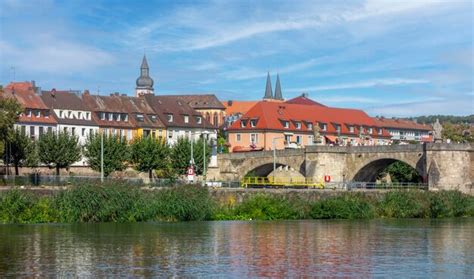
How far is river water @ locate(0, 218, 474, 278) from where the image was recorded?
40.3 metres

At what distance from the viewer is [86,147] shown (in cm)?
10094

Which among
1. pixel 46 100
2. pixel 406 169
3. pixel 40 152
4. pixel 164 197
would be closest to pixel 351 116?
pixel 406 169

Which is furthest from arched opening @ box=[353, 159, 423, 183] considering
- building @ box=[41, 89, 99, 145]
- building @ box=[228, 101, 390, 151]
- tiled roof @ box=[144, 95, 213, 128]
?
building @ box=[41, 89, 99, 145]

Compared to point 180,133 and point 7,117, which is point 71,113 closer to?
point 180,133

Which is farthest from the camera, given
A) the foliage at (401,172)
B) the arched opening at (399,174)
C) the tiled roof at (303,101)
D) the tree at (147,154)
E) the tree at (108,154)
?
the tiled roof at (303,101)

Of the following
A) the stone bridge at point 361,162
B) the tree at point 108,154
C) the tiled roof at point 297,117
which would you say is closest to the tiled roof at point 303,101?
the tiled roof at point 297,117

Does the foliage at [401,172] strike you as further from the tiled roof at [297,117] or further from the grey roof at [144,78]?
the grey roof at [144,78]

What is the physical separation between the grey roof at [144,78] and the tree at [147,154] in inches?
3547

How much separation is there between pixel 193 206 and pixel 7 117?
21558mm

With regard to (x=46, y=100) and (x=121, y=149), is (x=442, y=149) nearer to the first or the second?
(x=121, y=149)

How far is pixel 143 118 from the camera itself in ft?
422

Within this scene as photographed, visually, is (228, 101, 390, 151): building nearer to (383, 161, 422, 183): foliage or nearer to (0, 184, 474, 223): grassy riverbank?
(383, 161, 422, 183): foliage

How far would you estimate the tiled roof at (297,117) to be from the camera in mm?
142750

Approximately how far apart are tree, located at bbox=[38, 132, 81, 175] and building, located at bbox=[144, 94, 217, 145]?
1292 inches
